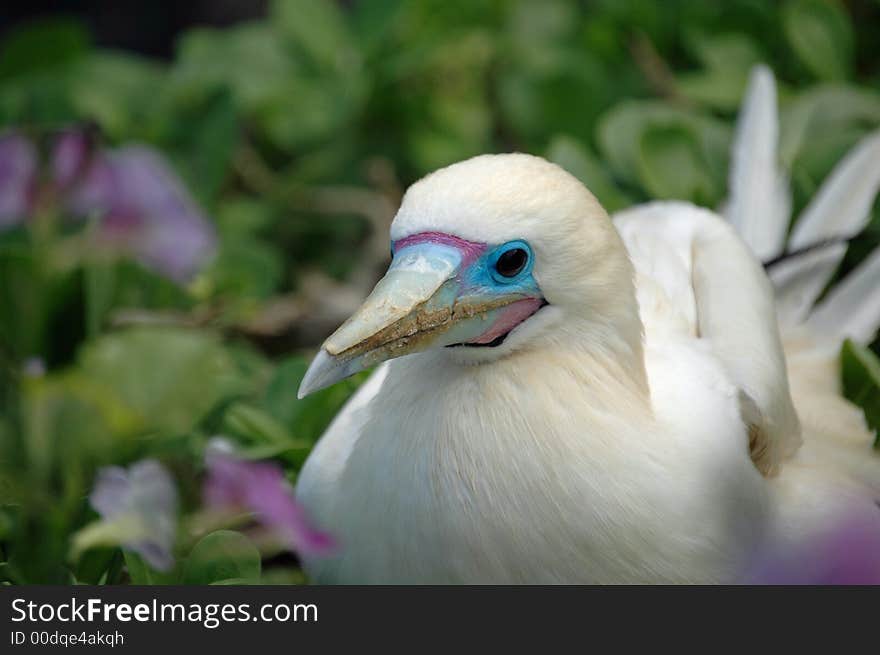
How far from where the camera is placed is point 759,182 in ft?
7.84

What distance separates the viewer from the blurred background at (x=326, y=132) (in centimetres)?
212

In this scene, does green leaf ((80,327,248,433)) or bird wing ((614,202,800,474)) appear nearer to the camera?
green leaf ((80,327,248,433))

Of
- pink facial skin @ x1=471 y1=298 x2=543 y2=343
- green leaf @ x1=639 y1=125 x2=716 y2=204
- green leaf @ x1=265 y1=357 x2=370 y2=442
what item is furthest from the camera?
green leaf @ x1=639 y1=125 x2=716 y2=204

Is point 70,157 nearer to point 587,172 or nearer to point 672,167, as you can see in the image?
point 587,172

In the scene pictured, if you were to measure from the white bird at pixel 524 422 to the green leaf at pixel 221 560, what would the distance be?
12 cm

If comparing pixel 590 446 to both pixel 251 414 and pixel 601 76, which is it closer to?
pixel 251 414

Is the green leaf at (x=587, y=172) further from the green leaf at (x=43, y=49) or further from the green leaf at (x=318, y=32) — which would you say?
the green leaf at (x=43, y=49)

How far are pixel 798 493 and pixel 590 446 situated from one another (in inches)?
16.2

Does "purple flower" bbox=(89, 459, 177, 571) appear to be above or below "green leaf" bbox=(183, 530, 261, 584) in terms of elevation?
above

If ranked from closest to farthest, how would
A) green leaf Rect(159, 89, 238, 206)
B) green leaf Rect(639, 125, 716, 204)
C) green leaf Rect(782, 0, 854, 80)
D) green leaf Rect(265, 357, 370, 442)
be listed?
1. green leaf Rect(265, 357, 370, 442)
2. green leaf Rect(639, 125, 716, 204)
3. green leaf Rect(782, 0, 854, 80)
4. green leaf Rect(159, 89, 238, 206)

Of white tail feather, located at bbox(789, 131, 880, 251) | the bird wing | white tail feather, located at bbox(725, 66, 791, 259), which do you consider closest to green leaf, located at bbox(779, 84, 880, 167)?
white tail feather, located at bbox(725, 66, 791, 259)

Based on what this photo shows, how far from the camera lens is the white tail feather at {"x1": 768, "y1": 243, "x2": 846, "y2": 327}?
229cm

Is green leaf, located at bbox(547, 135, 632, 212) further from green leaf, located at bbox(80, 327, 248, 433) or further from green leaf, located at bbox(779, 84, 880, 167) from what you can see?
green leaf, located at bbox(80, 327, 248, 433)

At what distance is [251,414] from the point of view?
2047mm
